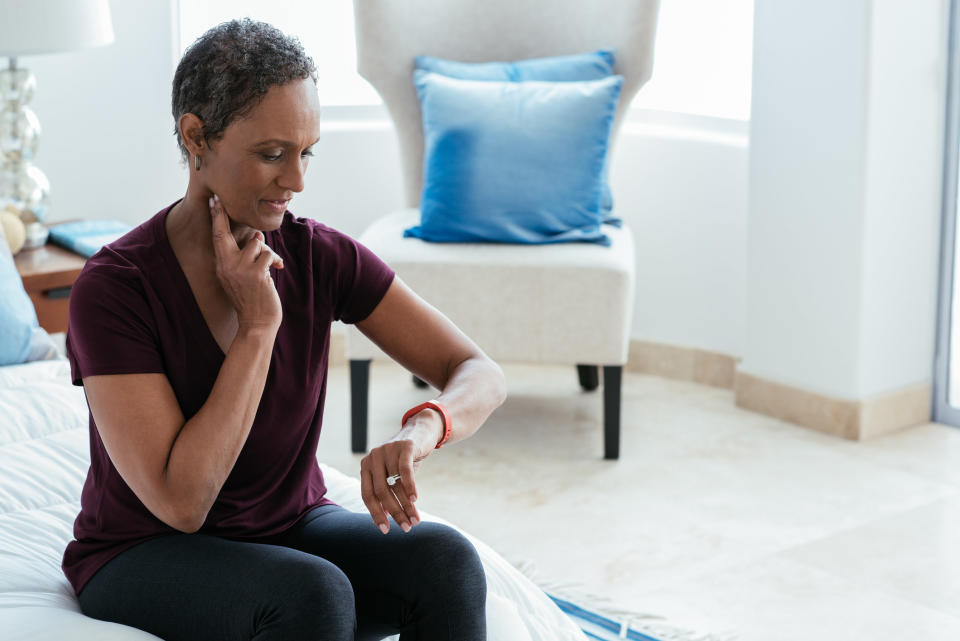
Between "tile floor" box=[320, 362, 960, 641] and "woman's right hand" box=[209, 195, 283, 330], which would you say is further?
"tile floor" box=[320, 362, 960, 641]

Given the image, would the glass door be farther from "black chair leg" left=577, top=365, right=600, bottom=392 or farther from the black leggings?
the black leggings

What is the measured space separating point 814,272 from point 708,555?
0.97 m

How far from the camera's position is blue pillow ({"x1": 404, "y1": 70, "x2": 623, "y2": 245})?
308 centimetres

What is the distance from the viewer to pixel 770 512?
276 cm

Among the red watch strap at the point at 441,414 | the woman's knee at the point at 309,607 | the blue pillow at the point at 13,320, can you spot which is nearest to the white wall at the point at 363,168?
the blue pillow at the point at 13,320

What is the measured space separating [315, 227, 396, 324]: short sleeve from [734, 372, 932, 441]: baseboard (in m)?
1.91

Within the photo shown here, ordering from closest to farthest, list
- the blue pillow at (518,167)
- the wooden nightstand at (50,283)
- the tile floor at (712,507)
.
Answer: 1. the tile floor at (712,507)
2. the wooden nightstand at (50,283)
3. the blue pillow at (518,167)

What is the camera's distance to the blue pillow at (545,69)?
10.8 feet

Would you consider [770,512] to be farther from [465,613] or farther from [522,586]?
[465,613]

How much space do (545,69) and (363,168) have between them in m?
0.80

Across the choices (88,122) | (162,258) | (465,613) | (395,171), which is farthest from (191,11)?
(465,613)

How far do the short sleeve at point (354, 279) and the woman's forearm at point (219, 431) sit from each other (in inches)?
7.7

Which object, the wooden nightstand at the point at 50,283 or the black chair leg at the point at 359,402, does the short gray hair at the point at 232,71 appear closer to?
the wooden nightstand at the point at 50,283

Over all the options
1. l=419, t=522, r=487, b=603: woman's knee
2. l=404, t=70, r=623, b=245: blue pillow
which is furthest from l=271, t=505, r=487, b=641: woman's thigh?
l=404, t=70, r=623, b=245: blue pillow
